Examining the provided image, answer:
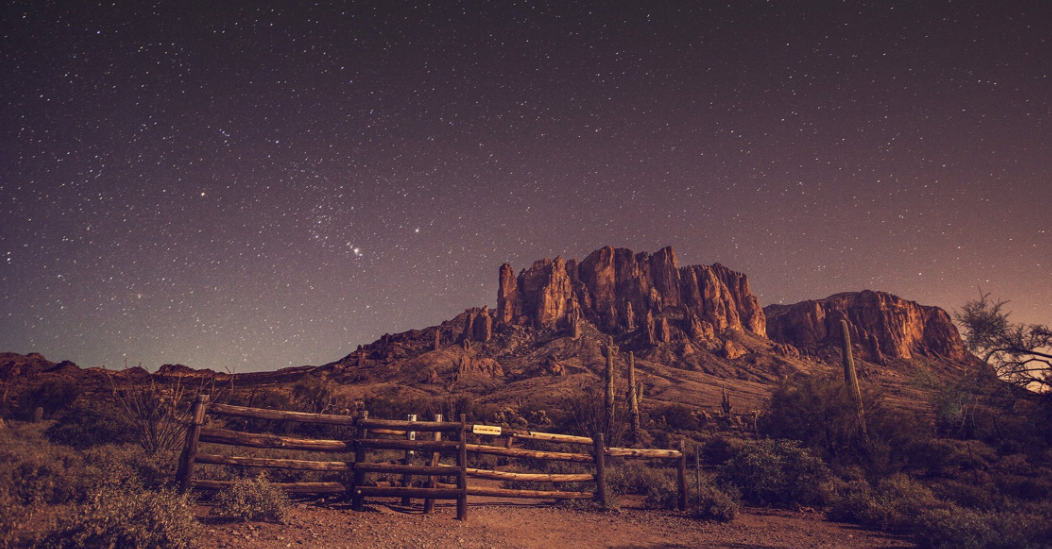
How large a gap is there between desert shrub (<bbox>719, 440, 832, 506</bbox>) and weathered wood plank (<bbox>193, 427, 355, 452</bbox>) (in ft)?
30.2

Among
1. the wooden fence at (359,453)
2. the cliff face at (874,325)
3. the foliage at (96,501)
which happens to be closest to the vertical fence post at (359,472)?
the wooden fence at (359,453)

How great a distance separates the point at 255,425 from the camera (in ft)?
70.0

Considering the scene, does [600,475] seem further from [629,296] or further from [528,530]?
[629,296]

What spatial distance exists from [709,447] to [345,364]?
66.9 m

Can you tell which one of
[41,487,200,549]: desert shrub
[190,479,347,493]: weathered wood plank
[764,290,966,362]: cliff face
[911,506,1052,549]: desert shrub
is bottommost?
[911,506,1052,549]: desert shrub

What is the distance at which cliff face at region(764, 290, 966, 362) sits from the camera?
9206cm

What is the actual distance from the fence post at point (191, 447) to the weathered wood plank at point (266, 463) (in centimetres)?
16

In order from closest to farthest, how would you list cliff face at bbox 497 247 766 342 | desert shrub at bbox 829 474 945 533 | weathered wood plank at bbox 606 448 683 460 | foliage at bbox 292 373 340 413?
desert shrub at bbox 829 474 945 533 → weathered wood plank at bbox 606 448 683 460 → foliage at bbox 292 373 340 413 → cliff face at bbox 497 247 766 342

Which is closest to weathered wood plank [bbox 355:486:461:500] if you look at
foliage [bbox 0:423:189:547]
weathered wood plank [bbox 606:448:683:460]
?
foliage [bbox 0:423:189:547]

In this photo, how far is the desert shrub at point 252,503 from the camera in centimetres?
639

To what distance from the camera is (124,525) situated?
470 centimetres

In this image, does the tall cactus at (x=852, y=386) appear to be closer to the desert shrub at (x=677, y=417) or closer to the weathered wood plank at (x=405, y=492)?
the desert shrub at (x=677, y=417)

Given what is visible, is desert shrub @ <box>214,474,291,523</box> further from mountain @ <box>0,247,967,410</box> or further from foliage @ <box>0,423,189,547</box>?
mountain @ <box>0,247,967,410</box>

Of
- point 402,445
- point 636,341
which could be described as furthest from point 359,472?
point 636,341
